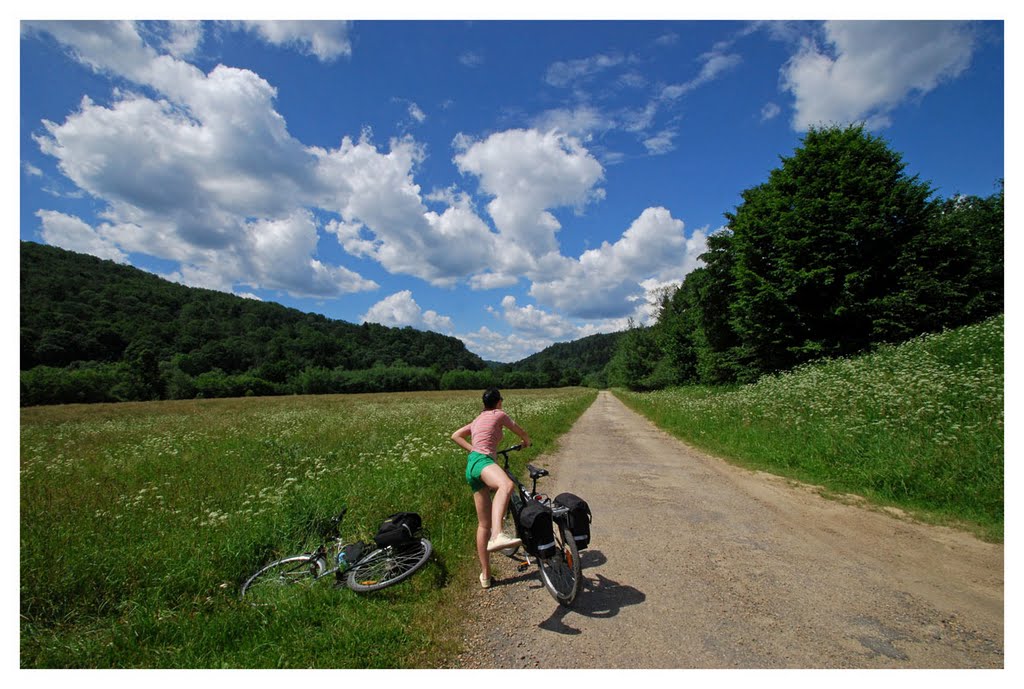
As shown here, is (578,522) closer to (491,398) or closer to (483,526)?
(483,526)

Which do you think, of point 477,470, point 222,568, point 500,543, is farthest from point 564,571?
point 222,568

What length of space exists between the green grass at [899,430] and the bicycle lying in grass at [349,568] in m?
7.05

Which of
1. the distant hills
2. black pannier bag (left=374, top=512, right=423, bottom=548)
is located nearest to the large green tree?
black pannier bag (left=374, top=512, right=423, bottom=548)

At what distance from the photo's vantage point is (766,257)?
850 inches

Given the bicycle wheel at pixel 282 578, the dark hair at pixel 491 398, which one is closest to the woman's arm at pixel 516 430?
the dark hair at pixel 491 398

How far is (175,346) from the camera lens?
241ft

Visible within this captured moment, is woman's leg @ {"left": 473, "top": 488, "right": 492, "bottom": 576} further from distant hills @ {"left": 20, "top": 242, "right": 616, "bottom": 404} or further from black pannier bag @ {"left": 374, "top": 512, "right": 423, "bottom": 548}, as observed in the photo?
distant hills @ {"left": 20, "top": 242, "right": 616, "bottom": 404}

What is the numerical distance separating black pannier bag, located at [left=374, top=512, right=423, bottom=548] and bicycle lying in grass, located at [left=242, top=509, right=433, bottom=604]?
12 millimetres

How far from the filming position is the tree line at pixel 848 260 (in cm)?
1739

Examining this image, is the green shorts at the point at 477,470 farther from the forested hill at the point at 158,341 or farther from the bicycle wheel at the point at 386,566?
the forested hill at the point at 158,341

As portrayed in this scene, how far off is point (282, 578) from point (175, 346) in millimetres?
89992

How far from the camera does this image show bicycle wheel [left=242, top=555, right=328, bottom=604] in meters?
4.24
